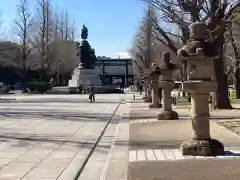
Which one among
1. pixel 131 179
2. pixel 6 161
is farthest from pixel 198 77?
pixel 6 161

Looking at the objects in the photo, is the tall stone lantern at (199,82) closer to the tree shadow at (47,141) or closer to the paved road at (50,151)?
the paved road at (50,151)

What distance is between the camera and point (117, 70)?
129 metres

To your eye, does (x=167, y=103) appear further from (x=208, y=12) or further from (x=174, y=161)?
(x=174, y=161)

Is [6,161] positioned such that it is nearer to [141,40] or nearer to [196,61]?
[196,61]

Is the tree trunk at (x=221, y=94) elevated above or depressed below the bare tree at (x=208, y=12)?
below

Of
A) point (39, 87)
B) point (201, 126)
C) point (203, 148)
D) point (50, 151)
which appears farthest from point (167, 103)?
point (39, 87)

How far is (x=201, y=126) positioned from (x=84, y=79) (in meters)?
62.8

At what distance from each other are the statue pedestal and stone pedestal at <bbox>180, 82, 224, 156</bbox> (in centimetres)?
6094

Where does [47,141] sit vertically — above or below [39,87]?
below

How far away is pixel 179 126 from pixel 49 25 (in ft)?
216

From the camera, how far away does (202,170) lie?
310 inches

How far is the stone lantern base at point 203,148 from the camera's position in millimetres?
9531

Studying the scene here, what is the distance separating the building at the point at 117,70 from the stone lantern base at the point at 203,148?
114423 millimetres

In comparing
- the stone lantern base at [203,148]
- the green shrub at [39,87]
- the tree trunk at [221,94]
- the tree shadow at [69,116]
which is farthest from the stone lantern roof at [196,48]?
the green shrub at [39,87]
